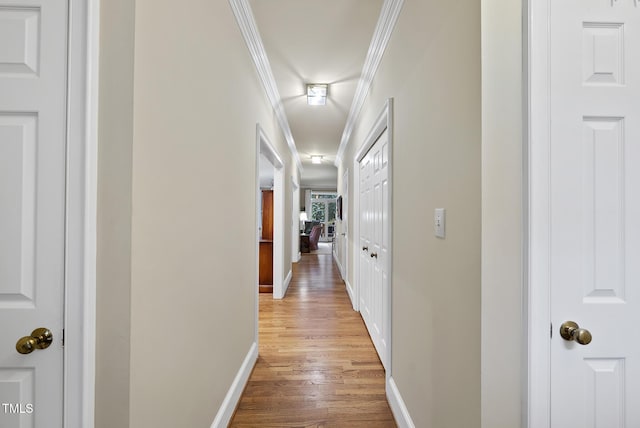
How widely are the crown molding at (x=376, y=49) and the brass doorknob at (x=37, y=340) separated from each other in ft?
7.19

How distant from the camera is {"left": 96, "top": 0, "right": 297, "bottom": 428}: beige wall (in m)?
→ 0.81

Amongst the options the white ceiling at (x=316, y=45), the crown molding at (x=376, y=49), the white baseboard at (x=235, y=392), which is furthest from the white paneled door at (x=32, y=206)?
the crown molding at (x=376, y=49)

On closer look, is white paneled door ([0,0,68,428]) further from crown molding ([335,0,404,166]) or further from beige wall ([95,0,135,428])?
crown molding ([335,0,404,166])

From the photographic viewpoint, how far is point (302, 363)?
226 cm

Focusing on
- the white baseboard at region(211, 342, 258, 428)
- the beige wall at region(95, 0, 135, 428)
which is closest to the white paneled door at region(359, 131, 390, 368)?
the white baseboard at region(211, 342, 258, 428)

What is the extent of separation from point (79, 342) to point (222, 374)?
0.96 meters

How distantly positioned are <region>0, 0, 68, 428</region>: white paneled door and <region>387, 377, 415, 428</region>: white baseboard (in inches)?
59.3

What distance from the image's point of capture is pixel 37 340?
2.58 ft

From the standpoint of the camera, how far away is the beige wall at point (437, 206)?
0.92 m

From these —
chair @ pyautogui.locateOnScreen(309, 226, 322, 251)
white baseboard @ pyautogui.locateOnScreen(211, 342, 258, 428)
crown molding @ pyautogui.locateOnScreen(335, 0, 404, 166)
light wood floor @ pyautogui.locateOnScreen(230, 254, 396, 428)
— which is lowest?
light wood floor @ pyautogui.locateOnScreen(230, 254, 396, 428)
